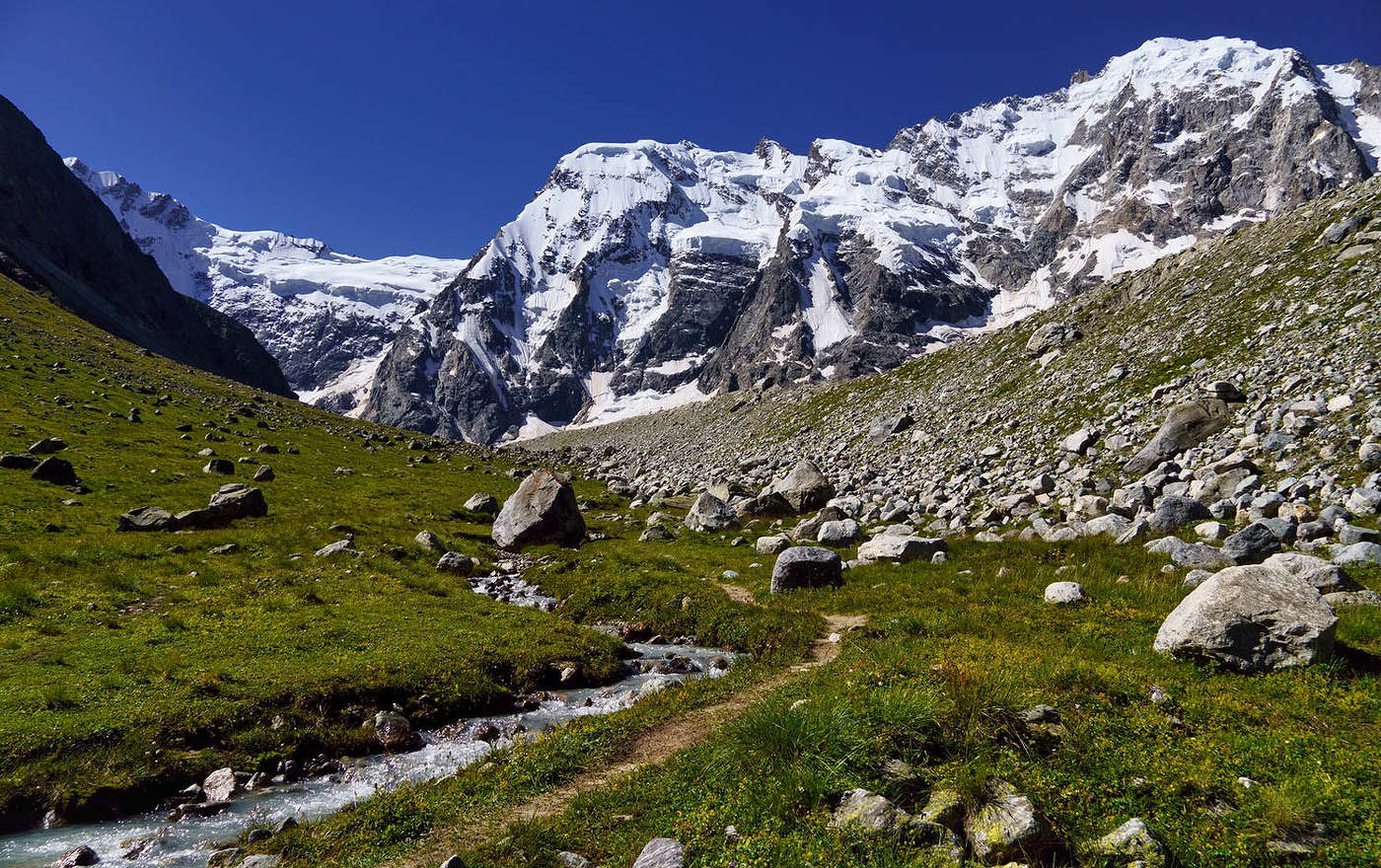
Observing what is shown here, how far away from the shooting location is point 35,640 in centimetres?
1409

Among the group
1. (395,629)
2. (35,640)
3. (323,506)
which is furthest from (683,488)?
(35,640)

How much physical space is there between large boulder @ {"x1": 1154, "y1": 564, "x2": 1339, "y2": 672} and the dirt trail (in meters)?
7.28

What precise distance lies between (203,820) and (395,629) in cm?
723

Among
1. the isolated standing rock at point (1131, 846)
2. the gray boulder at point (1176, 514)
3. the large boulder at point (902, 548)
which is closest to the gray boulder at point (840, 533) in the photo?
the large boulder at point (902, 548)

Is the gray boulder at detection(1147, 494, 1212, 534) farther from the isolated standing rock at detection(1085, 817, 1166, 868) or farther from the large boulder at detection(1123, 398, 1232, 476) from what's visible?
the isolated standing rock at detection(1085, 817, 1166, 868)

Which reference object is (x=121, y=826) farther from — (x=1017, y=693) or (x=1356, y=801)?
(x=1356, y=801)

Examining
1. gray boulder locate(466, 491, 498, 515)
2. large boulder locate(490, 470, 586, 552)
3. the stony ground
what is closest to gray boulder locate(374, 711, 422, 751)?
the stony ground

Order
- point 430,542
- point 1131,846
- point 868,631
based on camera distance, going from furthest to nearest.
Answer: point 430,542, point 868,631, point 1131,846

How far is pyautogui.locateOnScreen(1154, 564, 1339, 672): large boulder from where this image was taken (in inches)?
384

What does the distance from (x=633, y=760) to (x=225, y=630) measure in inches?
496

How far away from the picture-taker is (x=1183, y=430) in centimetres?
2336

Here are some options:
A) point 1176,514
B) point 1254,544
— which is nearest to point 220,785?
point 1254,544

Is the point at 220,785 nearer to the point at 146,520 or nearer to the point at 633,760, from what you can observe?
the point at 633,760

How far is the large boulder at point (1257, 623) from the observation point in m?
9.76
